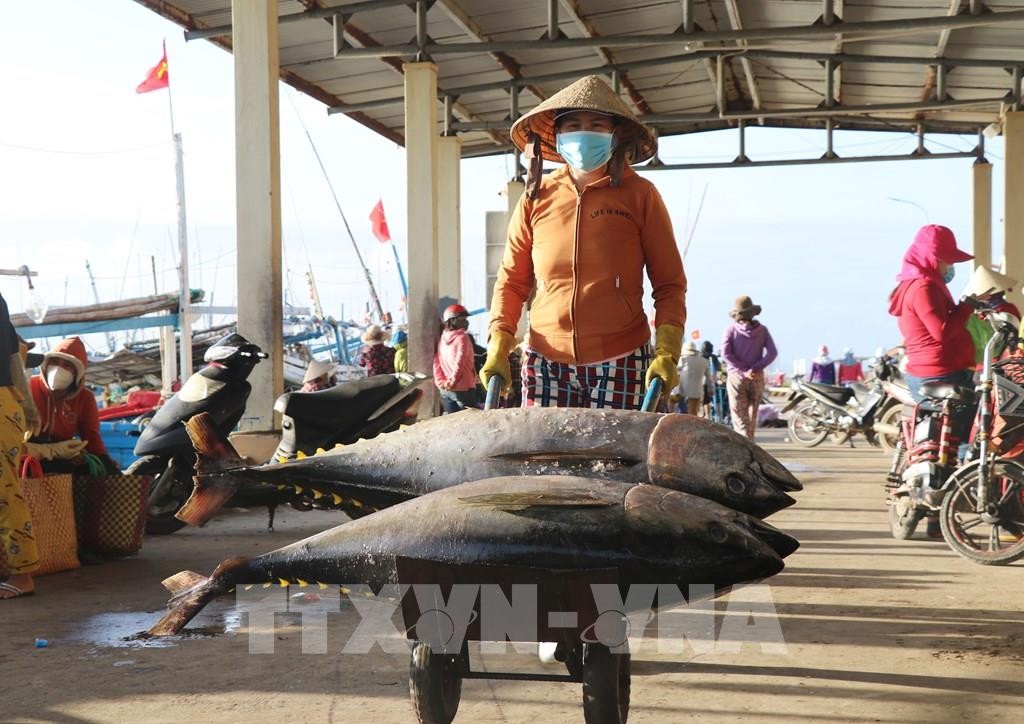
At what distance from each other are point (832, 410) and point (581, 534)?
15278 millimetres

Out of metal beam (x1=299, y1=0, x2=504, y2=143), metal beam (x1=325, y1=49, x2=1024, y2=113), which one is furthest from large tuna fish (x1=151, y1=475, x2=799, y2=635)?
metal beam (x1=325, y1=49, x2=1024, y2=113)

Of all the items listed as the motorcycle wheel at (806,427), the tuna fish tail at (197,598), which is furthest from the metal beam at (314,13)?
the tuna fish tail at (197,598)

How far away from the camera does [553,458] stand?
289 centimetres

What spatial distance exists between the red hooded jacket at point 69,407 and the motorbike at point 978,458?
17.2 ft

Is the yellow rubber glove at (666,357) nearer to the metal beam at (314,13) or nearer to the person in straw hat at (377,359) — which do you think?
the person in straw hat at (377,359)

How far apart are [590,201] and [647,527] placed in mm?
1796

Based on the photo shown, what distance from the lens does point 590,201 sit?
4.07m

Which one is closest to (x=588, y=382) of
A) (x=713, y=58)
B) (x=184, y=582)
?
(x=184, y=582)

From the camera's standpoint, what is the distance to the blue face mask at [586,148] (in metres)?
4.00

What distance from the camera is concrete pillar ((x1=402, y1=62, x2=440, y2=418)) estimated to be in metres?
14.8

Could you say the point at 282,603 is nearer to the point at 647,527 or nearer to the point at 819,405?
the point at 647,527

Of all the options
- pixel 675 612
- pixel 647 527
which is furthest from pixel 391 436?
pixel 675 612

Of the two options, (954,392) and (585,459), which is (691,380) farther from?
(585,459)

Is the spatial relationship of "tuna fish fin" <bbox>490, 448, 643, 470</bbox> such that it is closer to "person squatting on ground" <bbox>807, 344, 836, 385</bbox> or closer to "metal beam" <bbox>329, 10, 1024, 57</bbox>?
"metal beam" <bbox>329, 10, 1024, 57</bbox>
